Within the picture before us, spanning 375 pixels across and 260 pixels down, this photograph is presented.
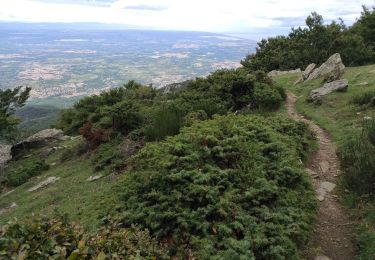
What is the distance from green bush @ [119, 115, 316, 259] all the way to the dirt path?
318 mm

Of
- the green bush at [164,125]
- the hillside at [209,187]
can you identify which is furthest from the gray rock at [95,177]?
the green bush at [164,125]

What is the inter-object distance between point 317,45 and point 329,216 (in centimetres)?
2420

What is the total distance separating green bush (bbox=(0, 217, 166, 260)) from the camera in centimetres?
350

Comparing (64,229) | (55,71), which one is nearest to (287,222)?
(64,229)

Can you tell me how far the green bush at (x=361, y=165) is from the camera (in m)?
7.14

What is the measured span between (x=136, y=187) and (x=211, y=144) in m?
1.65

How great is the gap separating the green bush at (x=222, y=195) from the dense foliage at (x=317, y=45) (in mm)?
21618

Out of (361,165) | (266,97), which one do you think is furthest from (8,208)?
(361,165)

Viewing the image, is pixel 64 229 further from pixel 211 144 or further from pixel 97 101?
pixel 97 101

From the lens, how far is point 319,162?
366 inches

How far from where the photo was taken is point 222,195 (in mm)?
6039

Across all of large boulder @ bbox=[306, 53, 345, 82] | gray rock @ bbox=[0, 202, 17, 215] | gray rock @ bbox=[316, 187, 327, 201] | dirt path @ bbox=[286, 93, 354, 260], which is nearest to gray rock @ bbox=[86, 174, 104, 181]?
gray rock @ bbox=[0, 202, 17, 215]

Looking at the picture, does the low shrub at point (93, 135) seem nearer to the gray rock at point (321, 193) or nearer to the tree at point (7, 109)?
the gray rock at point (321, 193)

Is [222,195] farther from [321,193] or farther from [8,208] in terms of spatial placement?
[8,208]
